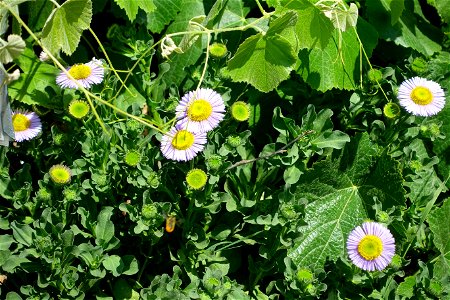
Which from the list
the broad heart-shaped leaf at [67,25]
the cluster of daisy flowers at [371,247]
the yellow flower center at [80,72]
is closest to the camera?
the cluster of daisy flowers at [371,247]

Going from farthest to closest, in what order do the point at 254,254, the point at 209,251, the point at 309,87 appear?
the point at 309,87
the point at 254,254
the point at 209,251

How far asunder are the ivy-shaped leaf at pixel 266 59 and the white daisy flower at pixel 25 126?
608 millimetres

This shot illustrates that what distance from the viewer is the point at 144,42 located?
2.34 meters

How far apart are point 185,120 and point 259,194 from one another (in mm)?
322

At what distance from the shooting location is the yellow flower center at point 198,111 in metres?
2.02

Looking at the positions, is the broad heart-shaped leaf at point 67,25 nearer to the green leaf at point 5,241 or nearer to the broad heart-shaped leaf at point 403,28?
the green leaf at point 5,241

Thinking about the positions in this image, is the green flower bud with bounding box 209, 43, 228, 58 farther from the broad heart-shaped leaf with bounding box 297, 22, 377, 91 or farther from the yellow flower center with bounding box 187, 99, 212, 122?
the broad heart-shaped leaf with bounding box 297, 22, 377, 91

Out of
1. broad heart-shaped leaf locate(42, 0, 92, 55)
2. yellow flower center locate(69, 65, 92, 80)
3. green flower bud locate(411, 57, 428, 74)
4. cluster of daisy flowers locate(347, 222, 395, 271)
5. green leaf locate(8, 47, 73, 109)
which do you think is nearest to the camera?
cluster of daisy flowers locate(347, 222, 395, 271)

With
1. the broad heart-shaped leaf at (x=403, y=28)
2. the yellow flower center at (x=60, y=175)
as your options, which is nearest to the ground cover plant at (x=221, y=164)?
the yellow flower center at (x=60, y=175)

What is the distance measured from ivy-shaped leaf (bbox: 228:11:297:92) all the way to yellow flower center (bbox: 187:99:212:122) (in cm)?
13

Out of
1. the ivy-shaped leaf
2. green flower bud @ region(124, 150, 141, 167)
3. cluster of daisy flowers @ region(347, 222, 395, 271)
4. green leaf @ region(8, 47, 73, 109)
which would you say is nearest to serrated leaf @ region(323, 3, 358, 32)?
the ivy-shaped leaf

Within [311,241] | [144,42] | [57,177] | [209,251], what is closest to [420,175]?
[311,241]

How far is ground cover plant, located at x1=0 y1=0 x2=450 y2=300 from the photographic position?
1947mm

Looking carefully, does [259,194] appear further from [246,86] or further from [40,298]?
[40,298]
